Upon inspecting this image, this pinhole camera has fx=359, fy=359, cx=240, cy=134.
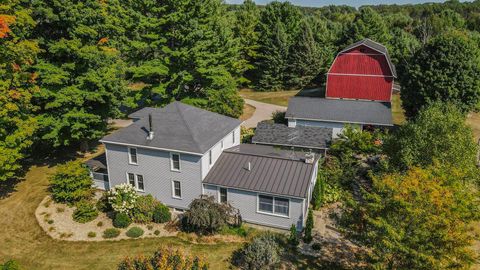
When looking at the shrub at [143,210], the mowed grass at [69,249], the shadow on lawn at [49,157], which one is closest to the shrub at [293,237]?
the mowed grass at [69,249]

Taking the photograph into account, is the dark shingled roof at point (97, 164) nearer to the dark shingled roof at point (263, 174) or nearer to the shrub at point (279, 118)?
the dark shingled roof at point (263, 174)

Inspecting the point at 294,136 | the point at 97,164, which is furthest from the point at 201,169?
the point at 294,136

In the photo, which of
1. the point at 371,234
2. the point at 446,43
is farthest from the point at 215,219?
the point at 446,43

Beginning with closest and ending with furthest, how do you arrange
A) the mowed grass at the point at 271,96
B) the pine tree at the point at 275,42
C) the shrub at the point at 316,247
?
the shrub at the point at 316,247, the mowed grass at the point at 271,96, the pine tree at the point at 275,42

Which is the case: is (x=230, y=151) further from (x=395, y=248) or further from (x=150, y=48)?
(x=150, y=48)

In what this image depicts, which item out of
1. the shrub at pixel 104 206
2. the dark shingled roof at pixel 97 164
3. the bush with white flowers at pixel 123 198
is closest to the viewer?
the bush with white flowers at pixel 123 198

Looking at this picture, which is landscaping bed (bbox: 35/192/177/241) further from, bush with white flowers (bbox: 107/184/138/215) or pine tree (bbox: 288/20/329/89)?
pine tree (bbox: 288/20/329/89)

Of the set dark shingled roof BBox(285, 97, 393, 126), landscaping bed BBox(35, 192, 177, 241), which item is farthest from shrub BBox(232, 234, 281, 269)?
dark shingled roof BBox(285, 97, 393, 126)
